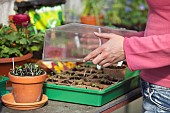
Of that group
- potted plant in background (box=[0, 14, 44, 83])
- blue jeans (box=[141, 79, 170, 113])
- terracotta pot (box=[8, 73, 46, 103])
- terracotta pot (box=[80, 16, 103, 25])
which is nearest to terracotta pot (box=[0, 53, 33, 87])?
potted plant in background (box=[0, 14, 44, 83])

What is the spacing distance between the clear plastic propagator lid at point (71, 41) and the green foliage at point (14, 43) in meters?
0.13

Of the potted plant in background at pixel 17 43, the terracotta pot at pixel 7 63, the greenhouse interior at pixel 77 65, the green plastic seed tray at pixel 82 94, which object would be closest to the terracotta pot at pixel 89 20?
the greenhouse interior at pixel 77 65

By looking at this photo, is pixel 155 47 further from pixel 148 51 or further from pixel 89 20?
pixel 89 20

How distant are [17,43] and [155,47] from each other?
0.99 metres

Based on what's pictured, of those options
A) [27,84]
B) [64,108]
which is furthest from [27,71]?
[64,108]

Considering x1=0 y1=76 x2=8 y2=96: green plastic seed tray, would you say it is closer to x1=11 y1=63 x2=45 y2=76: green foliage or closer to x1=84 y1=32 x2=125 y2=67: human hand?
x1=11 y1=63 x2=45 y2=76: green foliage

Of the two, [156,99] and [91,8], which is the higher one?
[91,8]

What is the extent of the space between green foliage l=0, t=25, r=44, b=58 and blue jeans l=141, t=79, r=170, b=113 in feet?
2.74

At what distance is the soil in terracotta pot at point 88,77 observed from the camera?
7.87 ft

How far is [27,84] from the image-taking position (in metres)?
2.17

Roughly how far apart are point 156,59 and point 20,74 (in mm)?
679

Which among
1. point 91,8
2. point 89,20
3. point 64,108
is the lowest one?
point 64,108

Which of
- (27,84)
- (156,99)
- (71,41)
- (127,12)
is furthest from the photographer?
(127,12)

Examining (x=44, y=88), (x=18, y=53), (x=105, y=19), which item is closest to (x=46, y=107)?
(x=44, y=88)
